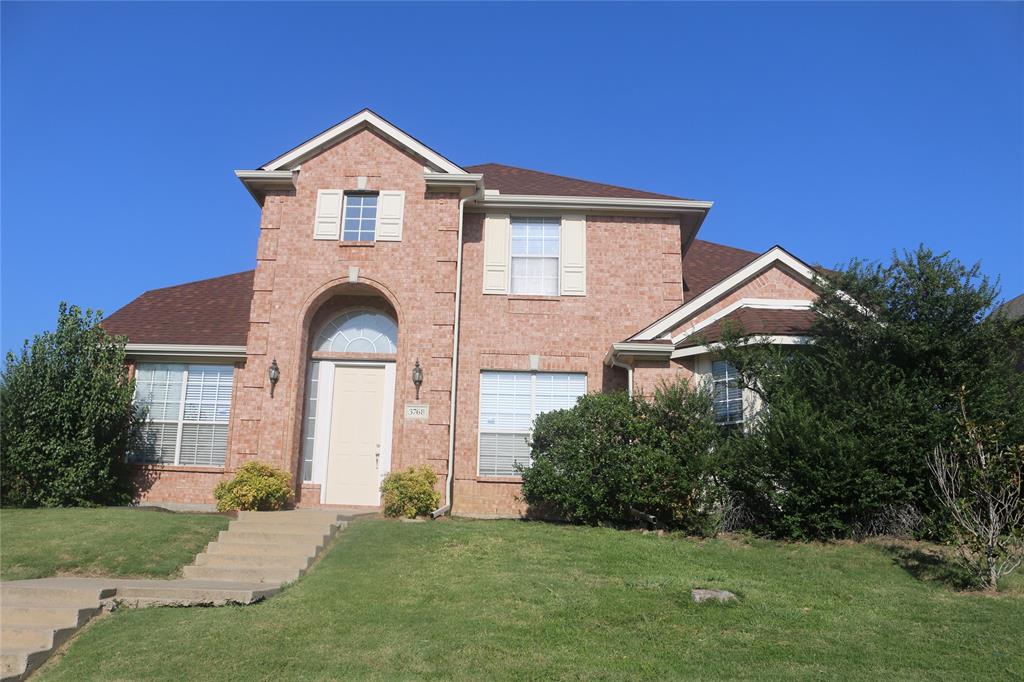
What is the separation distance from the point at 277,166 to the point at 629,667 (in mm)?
13065

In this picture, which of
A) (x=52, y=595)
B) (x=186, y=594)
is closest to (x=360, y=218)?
(x=186, y=594)

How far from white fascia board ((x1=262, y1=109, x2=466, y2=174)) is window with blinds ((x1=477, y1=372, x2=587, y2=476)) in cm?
465

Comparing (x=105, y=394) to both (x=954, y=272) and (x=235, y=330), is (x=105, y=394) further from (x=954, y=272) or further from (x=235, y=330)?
(x=954, y=272)

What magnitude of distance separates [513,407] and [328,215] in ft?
18.3

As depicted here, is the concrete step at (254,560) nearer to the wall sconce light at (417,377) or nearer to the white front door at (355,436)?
the white front door at (355,436)

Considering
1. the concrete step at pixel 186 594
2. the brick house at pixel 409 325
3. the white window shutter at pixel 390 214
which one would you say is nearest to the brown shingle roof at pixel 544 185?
the brick house at pixel 409 325

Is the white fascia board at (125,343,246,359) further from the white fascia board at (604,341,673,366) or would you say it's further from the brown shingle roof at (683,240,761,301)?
the brown shingle roof at (683,240,761,301)

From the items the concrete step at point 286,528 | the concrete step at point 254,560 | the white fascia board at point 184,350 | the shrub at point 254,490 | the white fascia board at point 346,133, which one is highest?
the white fascia board at point 346,133

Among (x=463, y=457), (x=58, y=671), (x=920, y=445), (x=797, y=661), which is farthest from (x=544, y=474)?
(x=58, y=671)

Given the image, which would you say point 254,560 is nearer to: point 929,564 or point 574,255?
point 574,255

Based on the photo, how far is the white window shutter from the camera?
16281 mm

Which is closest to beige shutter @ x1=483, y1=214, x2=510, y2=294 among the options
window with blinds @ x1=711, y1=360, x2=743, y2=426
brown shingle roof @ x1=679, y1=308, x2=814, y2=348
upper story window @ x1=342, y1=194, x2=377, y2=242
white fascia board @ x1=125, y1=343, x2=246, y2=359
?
upper story window @ x1=342, y1=194, x2=377, y2=242

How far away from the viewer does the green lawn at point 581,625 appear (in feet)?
23.4

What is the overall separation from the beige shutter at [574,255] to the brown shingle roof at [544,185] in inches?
26.3
